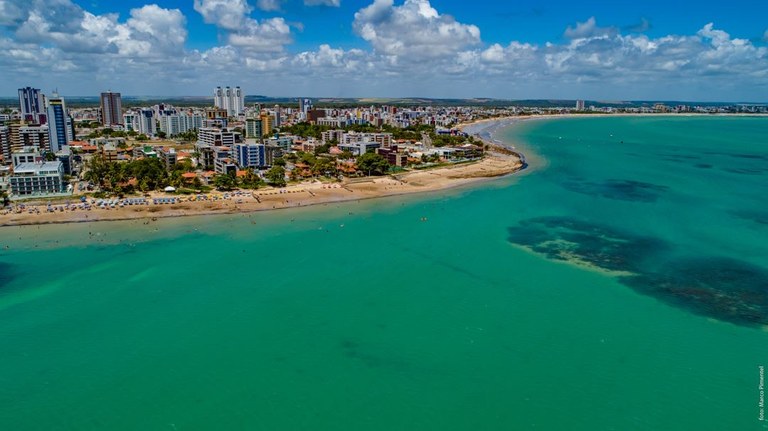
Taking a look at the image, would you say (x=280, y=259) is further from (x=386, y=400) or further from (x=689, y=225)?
(x=689, y=225)

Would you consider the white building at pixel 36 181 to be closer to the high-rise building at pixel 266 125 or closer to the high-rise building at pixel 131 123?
the high-rise building at pixel 266 125

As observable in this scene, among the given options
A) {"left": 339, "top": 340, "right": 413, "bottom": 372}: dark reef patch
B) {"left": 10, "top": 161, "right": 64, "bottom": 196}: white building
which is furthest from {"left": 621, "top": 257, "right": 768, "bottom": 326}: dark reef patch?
{"left": 10, "top": 161, "right": 64, "bottom": 196}: white building

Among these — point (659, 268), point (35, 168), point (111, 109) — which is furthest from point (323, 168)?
point (111, 109)

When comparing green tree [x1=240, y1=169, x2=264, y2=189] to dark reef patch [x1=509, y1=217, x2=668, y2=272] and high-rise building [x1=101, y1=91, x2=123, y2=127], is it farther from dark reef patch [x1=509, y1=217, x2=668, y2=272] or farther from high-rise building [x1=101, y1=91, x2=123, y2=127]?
high-rise building [x1=101, y1=91, x2=123, y2=127]

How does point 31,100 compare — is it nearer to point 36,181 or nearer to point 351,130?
point 351,130

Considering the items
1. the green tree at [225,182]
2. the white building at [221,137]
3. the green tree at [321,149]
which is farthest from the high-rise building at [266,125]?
the green tree at [225,182]

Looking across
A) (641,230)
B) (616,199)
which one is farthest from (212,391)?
(616,199)
